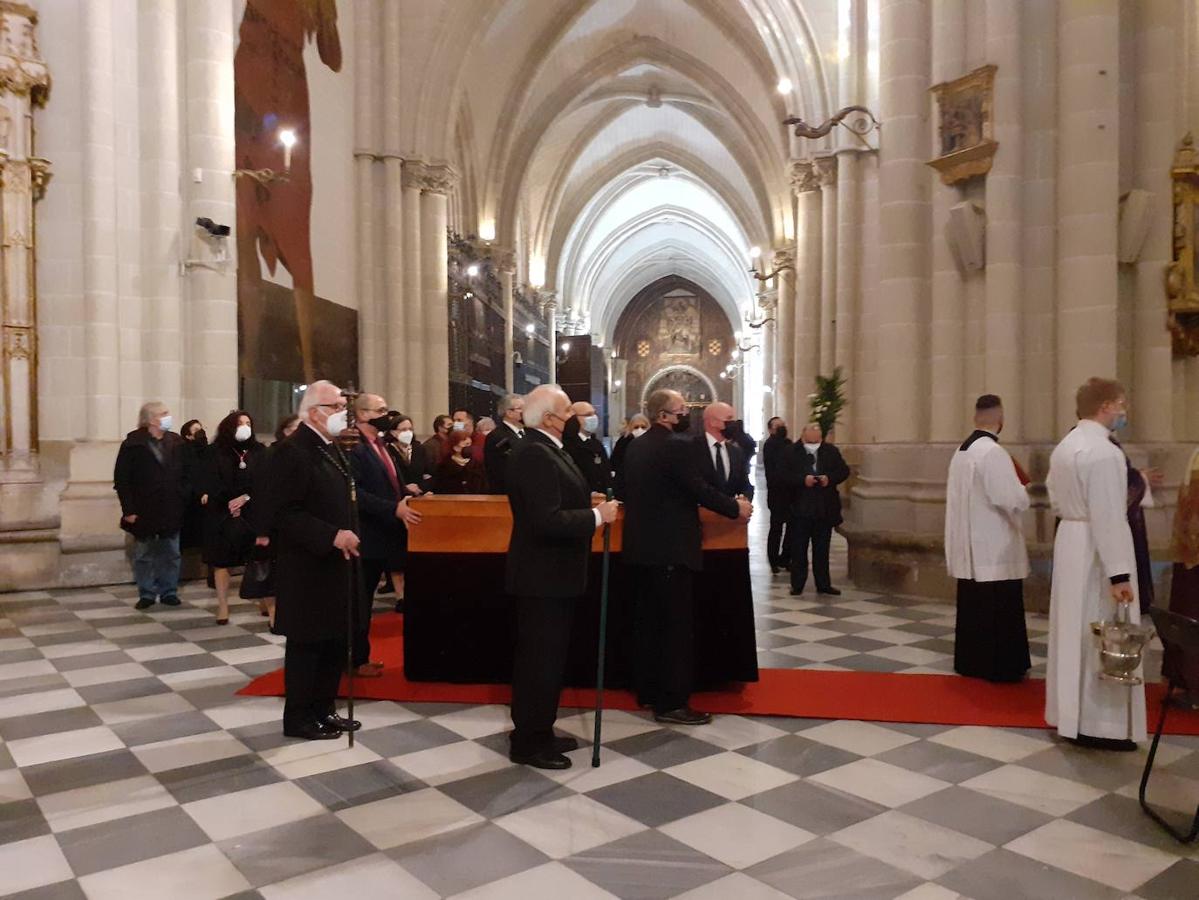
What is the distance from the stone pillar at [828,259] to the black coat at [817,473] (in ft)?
21.3

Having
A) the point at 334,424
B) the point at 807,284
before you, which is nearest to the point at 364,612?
the point at 334,424

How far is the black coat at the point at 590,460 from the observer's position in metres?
6.44

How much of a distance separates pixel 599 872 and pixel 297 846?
1.08 m

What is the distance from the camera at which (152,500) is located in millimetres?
7434

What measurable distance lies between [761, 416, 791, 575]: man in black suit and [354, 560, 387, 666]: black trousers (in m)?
4.61

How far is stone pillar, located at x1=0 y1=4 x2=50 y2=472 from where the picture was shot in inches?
322

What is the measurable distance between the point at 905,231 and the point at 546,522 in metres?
5.97

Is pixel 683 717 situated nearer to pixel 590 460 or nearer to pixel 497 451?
pixel 497 451

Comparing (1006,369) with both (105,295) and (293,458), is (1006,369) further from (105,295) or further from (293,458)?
(105,295)

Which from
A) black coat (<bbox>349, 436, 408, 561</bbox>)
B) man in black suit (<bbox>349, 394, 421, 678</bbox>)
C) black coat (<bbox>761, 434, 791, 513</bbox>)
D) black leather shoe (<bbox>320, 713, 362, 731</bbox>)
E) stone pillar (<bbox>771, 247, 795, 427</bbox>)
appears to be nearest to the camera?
black leather shoe (<bbox>320, 713, 362, 731</bbox>)

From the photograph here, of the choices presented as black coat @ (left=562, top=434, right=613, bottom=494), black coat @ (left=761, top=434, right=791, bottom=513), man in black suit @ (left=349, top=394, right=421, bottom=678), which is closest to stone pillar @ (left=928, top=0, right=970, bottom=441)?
black coat @ (left=761, top=434, right=791, bottom=513)

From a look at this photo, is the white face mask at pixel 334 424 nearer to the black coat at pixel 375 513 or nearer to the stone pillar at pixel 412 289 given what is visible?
the black coat at pixel 375 513

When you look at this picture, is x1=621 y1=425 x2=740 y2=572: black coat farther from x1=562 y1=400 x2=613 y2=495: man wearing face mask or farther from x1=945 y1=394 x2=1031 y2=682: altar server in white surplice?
x1=945 y1=394 x2=1031 y2=682: altar server in white surplice

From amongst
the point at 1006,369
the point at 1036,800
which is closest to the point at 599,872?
the point at 1036,800
